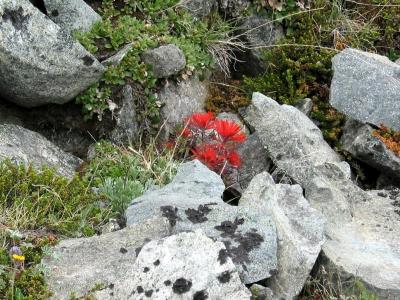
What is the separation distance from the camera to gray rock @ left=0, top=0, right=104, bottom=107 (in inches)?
261

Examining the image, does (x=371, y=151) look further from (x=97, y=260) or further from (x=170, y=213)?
(x=97, y=260)

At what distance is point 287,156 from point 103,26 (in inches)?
93.2

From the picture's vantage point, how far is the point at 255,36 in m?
9.55

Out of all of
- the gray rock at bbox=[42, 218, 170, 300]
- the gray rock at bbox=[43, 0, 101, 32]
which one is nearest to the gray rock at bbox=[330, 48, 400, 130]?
the gray rock at bbox=[43, 0, 101, 32]

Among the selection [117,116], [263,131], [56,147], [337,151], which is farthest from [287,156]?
[56,147]

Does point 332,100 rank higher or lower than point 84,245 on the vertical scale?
lower

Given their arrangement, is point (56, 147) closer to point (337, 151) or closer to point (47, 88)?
point (47, 88)

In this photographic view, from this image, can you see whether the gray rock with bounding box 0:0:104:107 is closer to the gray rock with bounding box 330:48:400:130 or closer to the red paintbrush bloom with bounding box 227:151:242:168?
the red paintbrush bloom with bounding box 227:151:242:168

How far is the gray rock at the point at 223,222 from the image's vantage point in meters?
5.21

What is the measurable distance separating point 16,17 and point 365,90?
371cm

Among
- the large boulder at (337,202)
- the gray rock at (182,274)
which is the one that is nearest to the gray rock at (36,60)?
the large boulder at (337,202)

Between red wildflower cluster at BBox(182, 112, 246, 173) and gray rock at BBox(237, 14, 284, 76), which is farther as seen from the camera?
gray rock at BBox(237, 14, 284, 76)

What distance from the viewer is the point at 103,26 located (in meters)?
7.90

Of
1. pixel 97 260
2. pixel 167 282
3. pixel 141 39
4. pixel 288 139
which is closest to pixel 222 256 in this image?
pixel 167 282
